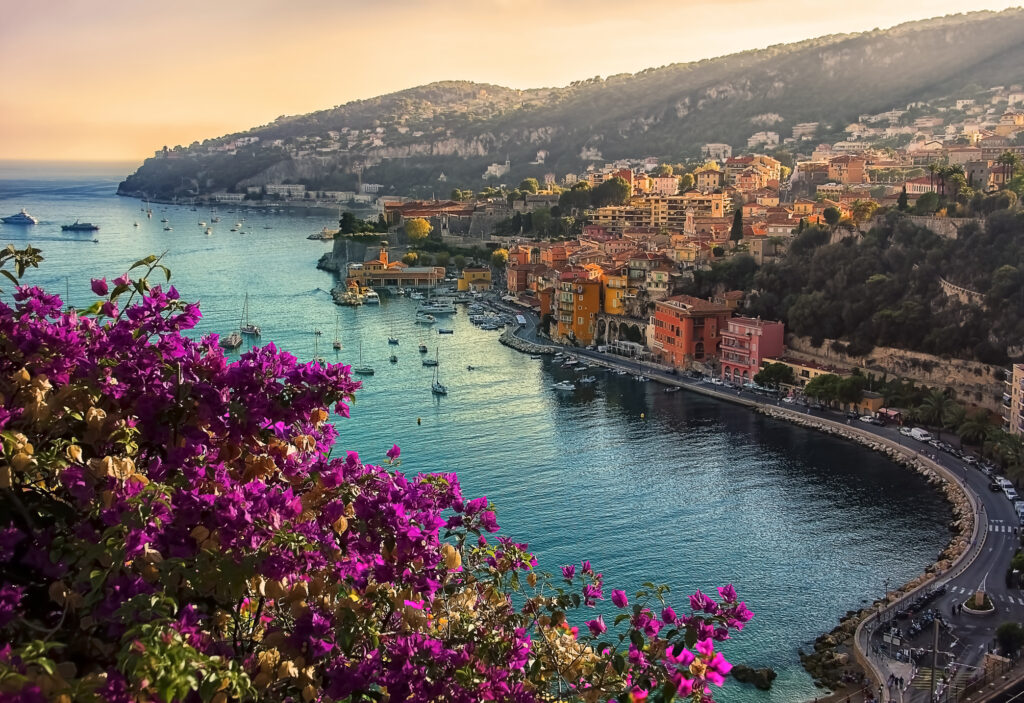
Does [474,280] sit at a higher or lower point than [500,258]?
lower

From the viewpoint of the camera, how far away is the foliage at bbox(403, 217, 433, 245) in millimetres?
37250

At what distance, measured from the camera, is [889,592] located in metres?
10.0

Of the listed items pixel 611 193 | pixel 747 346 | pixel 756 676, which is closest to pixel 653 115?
pixel 611 193

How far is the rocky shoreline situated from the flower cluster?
7.00 m

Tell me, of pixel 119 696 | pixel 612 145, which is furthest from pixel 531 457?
pixel 612 145

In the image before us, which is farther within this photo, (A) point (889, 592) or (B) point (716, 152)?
(B) point (716, 152)

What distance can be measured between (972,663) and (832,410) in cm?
844

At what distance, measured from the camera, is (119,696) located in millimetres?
1396

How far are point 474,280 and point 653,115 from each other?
36418 mm

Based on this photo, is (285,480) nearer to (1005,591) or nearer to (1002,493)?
(1005,591)

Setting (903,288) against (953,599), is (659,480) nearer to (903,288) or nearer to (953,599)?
(953,599)

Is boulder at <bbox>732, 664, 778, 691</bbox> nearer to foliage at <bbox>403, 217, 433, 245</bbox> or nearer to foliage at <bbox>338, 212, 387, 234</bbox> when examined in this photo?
foliage at <bbox>403, 217, 433, 245</bbox>

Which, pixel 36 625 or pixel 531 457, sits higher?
pixel 36 625

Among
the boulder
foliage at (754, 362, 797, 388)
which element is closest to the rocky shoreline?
the boulder
